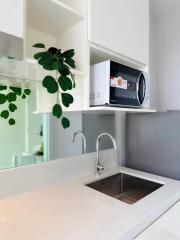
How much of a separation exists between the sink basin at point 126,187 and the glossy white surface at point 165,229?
1.47 feet

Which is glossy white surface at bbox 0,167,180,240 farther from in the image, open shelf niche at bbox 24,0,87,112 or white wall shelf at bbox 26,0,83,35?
white wall shelf at bbox 26,0,83,35

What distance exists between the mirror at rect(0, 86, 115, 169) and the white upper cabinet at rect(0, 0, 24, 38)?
533mm

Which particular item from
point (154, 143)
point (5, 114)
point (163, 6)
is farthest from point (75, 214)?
point (163, 6)

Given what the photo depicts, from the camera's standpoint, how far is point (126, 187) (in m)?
1.65

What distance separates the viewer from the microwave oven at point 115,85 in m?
1.15

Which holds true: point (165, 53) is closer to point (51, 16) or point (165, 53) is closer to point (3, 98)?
point (51, 16)

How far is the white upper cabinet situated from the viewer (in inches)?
29.7

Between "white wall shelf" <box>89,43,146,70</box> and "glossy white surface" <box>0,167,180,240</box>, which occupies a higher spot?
"white wall shelf" <box>89,43,146,70</box>

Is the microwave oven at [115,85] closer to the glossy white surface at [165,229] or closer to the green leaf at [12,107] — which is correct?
the green leaf at [12,107]

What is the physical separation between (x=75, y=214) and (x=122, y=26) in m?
1.18

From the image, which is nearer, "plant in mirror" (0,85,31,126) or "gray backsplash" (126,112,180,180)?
"plant in mirror" (0,85,31,126)

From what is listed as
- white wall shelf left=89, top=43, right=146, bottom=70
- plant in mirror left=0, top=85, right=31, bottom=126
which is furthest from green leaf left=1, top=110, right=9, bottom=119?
white wall shelf left=89, top=43, right=146, bottom=70

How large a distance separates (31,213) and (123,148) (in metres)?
1.16

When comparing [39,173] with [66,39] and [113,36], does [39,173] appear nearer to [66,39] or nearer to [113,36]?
[66,39]
